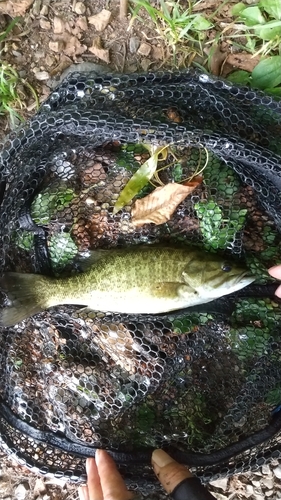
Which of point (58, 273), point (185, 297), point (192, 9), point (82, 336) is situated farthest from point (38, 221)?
point (192, 9)

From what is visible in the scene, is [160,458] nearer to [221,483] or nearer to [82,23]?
[221,483]

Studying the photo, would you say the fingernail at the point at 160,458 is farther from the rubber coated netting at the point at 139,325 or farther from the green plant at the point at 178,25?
the green plant at the point at 178,25

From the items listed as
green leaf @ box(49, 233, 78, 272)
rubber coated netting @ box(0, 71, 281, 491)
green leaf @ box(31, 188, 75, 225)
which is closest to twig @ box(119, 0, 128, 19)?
rubber coated netting @ box(0, 71, 281, 491)

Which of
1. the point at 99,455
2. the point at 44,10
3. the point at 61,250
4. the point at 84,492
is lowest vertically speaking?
the point at 84,492

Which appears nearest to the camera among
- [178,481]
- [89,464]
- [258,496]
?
[178,481]

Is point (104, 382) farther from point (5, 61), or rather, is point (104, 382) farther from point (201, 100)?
point (5, 61)

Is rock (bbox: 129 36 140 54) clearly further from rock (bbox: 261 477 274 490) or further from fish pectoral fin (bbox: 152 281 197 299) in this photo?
rock (bbox: 261 477 274 490)

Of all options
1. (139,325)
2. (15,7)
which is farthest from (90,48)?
(139,325)
